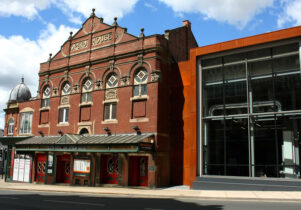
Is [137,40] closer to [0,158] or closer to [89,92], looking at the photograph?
[89,92]

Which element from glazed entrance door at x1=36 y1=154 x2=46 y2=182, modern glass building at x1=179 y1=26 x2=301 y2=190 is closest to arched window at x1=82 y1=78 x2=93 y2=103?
glazed entrance door at x1=36 y1=154 x2=46 y2=182

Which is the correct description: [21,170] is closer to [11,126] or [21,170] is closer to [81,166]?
[11,126]

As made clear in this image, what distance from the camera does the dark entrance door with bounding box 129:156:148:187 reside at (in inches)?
936

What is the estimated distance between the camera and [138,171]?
24.1 meters

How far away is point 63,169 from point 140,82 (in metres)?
12.1

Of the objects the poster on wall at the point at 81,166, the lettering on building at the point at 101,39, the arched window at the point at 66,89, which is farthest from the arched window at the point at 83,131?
the lettering on building at the point at 101,39

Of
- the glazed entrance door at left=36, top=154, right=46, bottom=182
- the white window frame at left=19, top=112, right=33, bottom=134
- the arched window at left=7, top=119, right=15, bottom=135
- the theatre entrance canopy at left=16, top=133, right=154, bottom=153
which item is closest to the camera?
the theatre entrance canopy at left=16, top=133, right=154, bottom=153

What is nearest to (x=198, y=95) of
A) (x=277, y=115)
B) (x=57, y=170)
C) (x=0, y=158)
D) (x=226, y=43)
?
(x=226, y=43)

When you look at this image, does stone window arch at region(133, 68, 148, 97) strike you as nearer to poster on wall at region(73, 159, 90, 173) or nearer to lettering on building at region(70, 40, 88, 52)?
poster on wall at region(73, 159, 90, 173)

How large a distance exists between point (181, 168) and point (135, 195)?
661 cm

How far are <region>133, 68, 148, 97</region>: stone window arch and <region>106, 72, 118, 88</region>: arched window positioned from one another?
229cm

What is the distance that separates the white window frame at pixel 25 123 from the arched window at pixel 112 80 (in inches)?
511

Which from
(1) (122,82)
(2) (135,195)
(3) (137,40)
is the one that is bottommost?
(2) (135,195)

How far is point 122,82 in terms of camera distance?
26.1 metres
